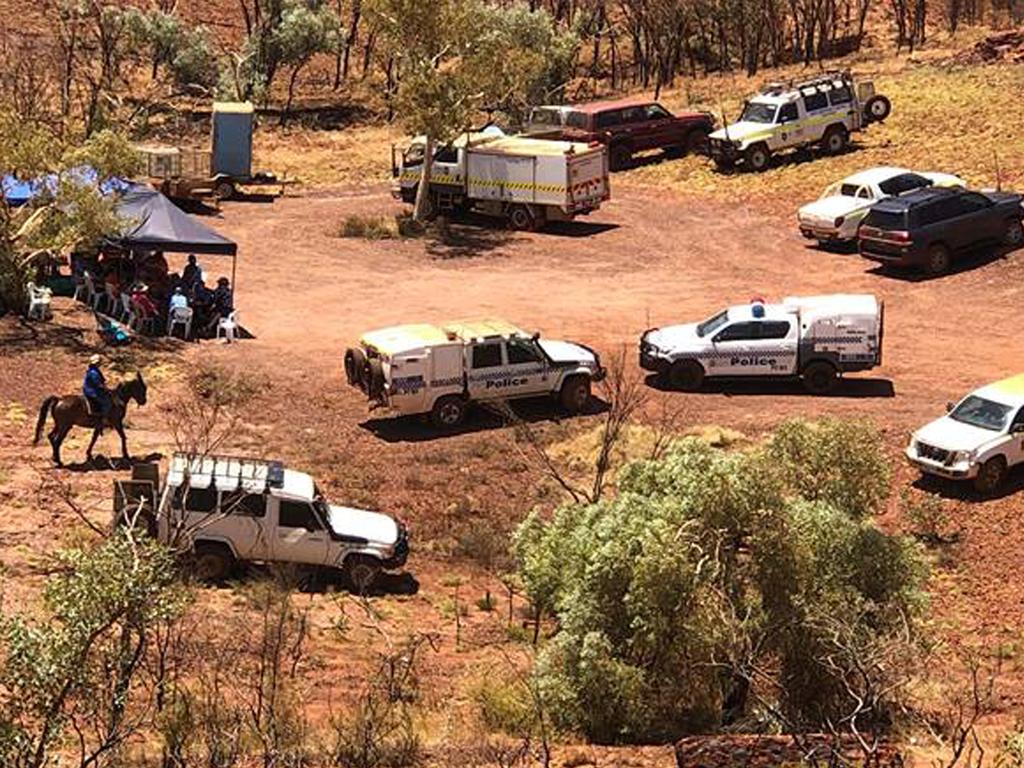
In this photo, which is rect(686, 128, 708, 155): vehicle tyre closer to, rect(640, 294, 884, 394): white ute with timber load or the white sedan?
the white sedan

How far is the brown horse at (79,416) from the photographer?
73.6ft

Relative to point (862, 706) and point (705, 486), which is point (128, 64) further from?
point (862, 706)

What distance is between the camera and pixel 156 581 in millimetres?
11344

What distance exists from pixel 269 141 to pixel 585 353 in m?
25.2

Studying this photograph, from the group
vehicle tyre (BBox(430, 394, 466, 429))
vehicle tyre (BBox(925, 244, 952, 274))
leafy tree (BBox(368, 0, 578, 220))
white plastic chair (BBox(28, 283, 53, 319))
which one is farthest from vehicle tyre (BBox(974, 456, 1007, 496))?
leafy tree (BBox(368, 0, 578, 220))

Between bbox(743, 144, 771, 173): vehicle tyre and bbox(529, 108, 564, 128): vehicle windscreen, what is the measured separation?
5.40m

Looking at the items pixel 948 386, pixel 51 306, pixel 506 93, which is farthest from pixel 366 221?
pixel 948 386

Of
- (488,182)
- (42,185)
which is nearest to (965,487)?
(42,185)

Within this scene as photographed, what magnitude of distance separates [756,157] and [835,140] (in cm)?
228

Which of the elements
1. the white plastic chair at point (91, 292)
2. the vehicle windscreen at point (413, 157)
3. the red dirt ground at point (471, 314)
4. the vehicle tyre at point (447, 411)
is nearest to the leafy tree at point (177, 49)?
the red dirt ground at point (471, 314)

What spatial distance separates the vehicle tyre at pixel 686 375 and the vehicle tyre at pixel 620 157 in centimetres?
1805

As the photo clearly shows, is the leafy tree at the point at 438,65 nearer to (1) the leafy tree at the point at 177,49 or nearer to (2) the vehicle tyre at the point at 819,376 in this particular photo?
(2) the vehicle tyre at the point at 819,376

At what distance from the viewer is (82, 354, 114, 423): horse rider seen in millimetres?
22406

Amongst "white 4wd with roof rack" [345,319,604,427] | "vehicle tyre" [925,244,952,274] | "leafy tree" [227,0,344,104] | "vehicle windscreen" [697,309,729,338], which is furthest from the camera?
"leafy tree" [227,0,344,104]
